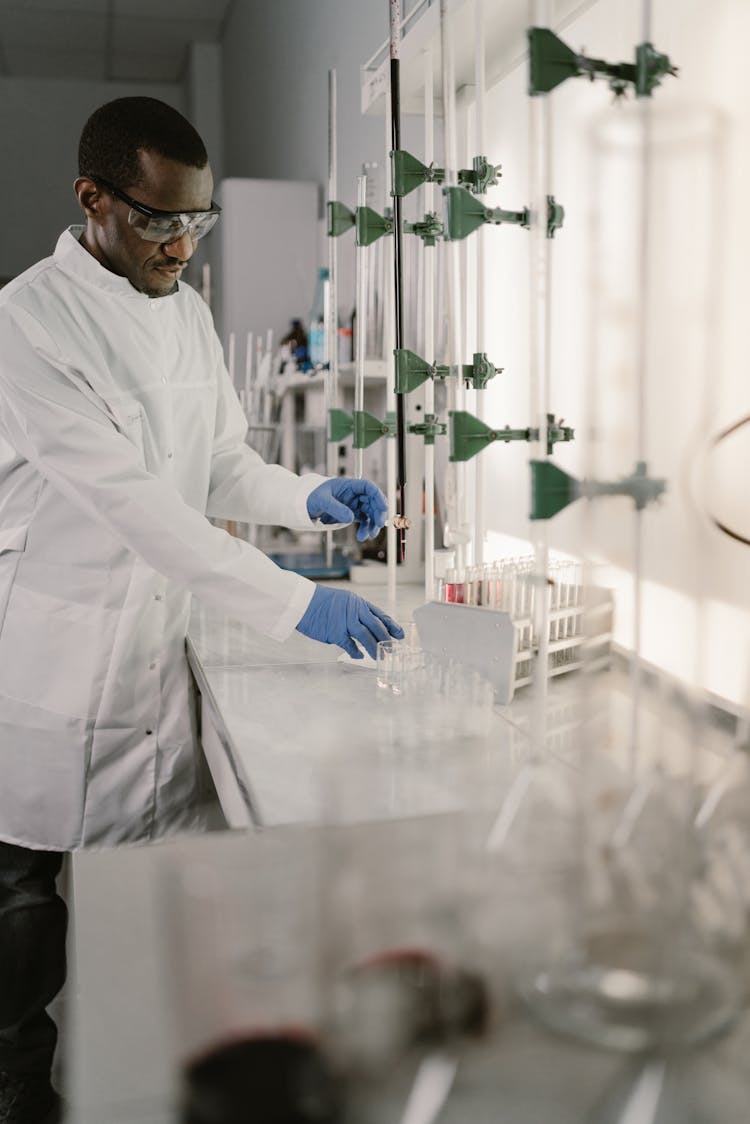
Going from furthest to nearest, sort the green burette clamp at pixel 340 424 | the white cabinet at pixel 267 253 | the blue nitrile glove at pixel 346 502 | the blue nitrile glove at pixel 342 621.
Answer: the white cabinet at pixel 267 253 < the green burette clamp at pixel 340 424 < the blue nitrile glove at pixel 346 502 < the blue nitrile glove at pixel 342 621

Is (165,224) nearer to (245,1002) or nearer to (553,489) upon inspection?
(553,489)

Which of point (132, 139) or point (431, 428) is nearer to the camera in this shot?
point (132, 139)

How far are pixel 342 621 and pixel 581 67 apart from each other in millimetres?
855

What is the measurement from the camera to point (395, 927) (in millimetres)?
669

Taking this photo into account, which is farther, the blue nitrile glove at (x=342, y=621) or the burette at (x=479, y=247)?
A: the burette at (x=479, y=247)

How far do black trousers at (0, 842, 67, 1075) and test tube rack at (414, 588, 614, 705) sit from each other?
84 cm

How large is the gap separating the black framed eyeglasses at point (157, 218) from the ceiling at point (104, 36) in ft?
15.2

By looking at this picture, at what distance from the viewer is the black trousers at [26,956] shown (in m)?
1.77

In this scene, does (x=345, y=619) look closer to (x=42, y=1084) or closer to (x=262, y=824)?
(x=262, y=824)

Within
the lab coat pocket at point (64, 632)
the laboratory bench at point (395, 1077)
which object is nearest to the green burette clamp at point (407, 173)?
the lab coat pocket at point (64, 632)

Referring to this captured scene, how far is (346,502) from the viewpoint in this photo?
2023mm

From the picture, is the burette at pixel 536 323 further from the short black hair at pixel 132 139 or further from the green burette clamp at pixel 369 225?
the green burette clamp at pixel 369 225

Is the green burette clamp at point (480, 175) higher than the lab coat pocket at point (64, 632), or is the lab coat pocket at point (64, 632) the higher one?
the green burette clamp at point (480, 175)

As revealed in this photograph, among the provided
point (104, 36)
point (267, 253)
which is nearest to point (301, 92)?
point (267, 253)
